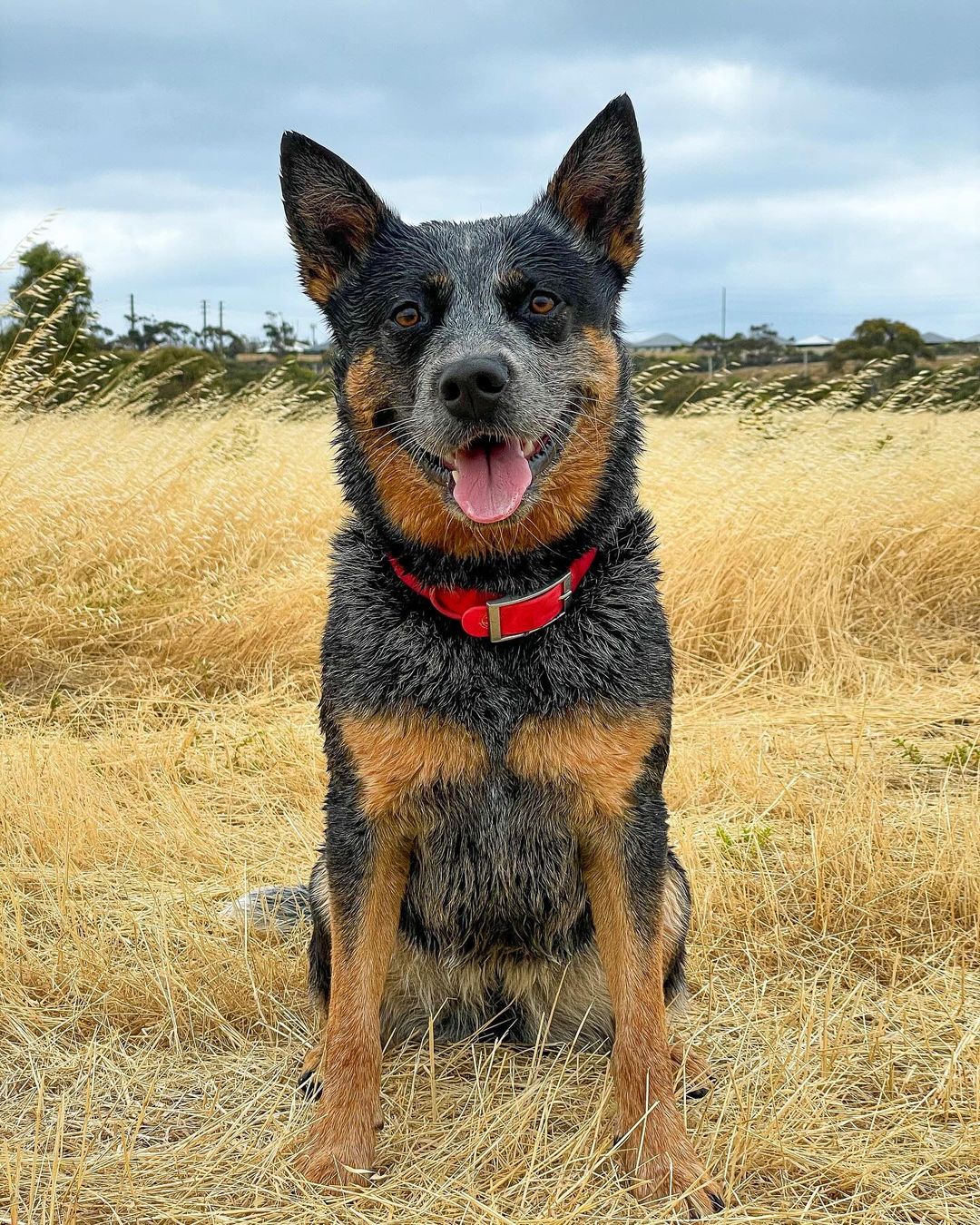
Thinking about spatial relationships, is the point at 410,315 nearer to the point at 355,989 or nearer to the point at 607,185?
the point at 607,185

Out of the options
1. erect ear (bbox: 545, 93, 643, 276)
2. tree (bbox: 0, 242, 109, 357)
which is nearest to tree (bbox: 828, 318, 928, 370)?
tree (bbox: 0, 242, 109, 357)

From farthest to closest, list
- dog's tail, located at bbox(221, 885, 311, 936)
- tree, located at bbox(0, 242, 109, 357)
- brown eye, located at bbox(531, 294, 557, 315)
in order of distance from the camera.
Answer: tree, located at bbox(0, 242, 109, 357) < dog's tail, located at bbox(221, 885, 311, 936) < brown eye, located at bbox(531, 294, 557, 315)

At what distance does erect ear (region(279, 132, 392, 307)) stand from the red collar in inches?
30.5

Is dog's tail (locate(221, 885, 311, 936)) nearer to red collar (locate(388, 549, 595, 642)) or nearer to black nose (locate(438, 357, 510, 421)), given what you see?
red collar (locate(388, 549, 595, 642))

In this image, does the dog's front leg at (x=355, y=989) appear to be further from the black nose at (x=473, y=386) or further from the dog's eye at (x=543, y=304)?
the dog's eye at (x=543, y=304)

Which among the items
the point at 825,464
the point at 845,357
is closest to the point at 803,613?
the point at 825,464

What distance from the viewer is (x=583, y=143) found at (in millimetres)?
2572

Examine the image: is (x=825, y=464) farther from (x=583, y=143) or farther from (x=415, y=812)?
(x=415, y=812)

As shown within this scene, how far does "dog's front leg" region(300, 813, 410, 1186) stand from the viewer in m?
2.30

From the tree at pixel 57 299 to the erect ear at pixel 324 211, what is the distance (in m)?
3.67

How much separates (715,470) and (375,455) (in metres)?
4.90

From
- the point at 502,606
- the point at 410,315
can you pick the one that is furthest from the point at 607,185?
the point at 502,606

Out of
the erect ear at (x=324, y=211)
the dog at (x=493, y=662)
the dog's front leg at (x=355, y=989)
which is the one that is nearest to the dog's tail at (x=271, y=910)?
the dog at (x=493, y=662)

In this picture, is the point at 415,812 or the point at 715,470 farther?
the point at 715,470
